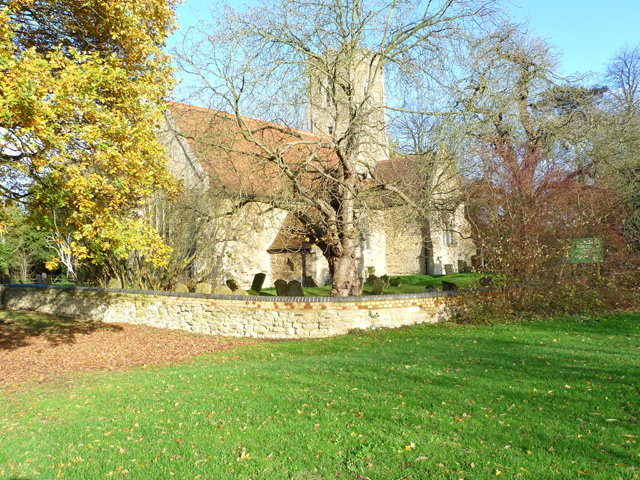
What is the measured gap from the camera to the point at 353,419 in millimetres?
4875

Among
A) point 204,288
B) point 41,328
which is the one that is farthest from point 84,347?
point 204,288

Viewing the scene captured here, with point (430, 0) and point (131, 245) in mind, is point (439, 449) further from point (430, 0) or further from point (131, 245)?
point (430, 0)

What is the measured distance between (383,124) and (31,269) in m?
33.4

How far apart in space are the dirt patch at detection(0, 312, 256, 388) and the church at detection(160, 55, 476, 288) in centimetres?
374

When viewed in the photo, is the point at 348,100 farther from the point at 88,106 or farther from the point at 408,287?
the point at 408,287

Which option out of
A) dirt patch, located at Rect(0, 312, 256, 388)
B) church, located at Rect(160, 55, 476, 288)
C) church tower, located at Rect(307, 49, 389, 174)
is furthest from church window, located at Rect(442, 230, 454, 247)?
dirt patch, located at Rect(0, 312, 256, 388)

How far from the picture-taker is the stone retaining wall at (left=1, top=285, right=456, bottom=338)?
11.6 metres

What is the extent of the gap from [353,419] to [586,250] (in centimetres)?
963

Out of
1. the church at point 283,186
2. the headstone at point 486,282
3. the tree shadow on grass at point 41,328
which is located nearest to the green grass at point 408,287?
the headstone at point 486,282

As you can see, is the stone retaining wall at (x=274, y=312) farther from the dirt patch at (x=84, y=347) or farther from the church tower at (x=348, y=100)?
the church tower at (x=348, y=100)

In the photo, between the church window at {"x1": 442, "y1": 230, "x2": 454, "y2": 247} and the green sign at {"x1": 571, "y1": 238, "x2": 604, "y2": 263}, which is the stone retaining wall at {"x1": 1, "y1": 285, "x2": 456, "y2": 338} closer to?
the green sign at {"x1": 571, "y1": 238, "x2": 604, "y2": 263}

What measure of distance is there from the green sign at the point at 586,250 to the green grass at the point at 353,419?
150 inches

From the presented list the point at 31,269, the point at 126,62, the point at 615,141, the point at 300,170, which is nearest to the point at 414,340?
the point at 300,170

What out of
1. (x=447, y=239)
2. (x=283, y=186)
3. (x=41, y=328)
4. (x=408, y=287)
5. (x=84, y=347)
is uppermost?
(x=447, y=239)
